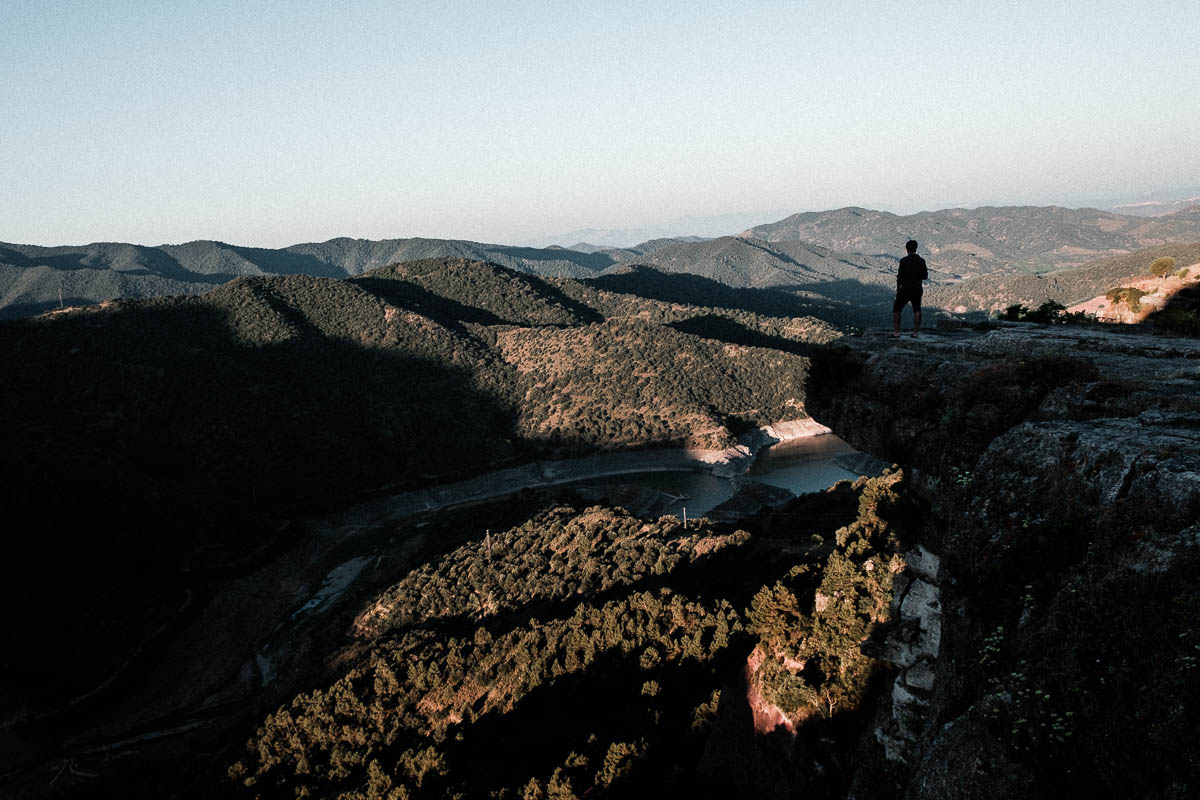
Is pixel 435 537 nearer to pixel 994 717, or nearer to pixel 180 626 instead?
pixel 180 626

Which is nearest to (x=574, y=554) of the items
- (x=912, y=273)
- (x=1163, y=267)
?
(x=1163, y=267)

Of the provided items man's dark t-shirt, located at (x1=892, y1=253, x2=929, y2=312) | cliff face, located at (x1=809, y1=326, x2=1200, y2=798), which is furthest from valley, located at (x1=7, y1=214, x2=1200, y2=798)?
man's dark t-shirt, located at (x1=892, y1=253, x2=929, y2=312)

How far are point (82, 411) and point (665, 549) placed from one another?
101151mm

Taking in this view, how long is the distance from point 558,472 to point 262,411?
172ft

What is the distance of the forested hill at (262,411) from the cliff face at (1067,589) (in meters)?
70.1

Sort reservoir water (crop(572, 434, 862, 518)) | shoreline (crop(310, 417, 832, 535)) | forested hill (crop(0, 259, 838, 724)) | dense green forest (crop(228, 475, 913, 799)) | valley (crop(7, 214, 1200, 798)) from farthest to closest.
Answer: shoreline (crop(310, 417, 832, 535)), reservoir water (crop(572, 434, 862, 518)), forested hill (crop(0, 259, 838, 724)), dense green forest (crop(228, 475, 913, 799)), valley (crop(7, 214, 1200, 798))

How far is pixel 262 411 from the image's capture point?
366 ft

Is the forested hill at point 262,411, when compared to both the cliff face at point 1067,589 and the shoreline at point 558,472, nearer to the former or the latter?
the shoreline at point 558,472

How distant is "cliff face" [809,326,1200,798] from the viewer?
18.0 ft

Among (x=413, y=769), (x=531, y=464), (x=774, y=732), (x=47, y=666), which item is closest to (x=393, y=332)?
(x=531, y=464)

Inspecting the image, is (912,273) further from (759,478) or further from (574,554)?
Result: (759,478)

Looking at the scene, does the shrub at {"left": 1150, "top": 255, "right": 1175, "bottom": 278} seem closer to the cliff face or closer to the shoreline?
the cliff face

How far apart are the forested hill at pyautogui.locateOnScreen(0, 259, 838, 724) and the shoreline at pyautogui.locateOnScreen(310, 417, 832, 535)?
10.3 ft

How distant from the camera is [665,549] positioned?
182ft
